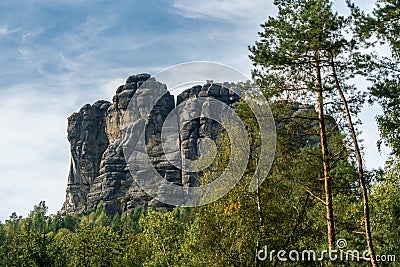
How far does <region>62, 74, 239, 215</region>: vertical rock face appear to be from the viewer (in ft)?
346

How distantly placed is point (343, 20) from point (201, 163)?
31.5 feet

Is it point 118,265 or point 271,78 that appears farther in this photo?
point 118,265

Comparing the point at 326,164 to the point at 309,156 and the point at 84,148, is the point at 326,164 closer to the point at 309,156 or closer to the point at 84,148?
the point at 309,156

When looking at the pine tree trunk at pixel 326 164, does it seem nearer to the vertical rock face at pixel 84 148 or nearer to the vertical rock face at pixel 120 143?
the vertical rock face at pixel 120 143

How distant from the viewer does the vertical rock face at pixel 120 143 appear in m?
105

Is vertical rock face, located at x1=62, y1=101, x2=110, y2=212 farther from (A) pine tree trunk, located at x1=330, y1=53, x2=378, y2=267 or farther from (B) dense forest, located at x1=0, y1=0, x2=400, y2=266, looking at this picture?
(A) pine tree trunk, located at x1=330, y1=53, x2=378, y2=267

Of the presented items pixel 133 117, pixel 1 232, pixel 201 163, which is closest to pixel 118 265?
pixel 201 163

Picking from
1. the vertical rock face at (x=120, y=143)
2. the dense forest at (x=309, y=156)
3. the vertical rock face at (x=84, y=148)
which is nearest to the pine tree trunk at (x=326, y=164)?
the dense forest at (x=309, y=156)

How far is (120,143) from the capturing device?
117 meters

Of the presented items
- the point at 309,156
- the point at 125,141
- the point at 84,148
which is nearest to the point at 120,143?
the point at 125,141

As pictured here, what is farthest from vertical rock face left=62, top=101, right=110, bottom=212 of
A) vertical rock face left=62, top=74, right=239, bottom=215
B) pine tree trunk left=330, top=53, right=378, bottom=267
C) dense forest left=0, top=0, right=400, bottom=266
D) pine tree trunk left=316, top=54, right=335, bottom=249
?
pine tree trunk left=330, top=53, right=378, bottom=267

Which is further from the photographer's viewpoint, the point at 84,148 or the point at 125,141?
→ the point at 84,148

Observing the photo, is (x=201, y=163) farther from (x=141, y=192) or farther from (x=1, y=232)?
(x=141, y=192)

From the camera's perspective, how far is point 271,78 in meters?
15.2
